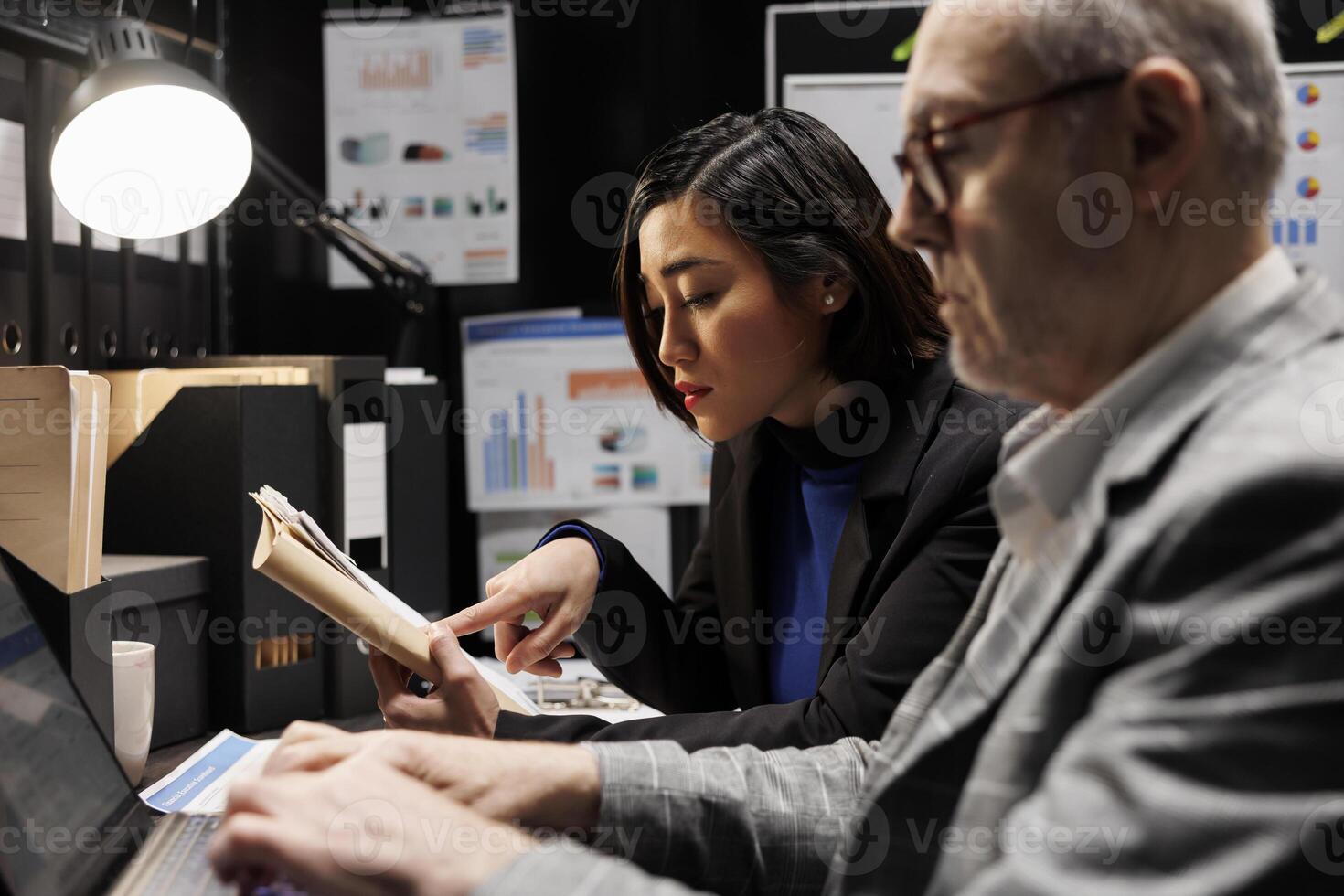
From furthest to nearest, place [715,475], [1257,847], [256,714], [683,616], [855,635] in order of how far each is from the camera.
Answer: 1. [715,475]
2. [683,616]
3. [256,714]
4. [855,635]
5. [1257,847]

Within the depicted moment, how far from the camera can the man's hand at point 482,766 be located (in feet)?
2.17

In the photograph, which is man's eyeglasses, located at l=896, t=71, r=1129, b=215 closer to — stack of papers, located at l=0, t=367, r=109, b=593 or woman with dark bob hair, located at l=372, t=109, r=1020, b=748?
woman with dark bob hair, located at l=372, t=109, r=1020, b=748

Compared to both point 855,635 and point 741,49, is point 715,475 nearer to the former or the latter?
point 855,635

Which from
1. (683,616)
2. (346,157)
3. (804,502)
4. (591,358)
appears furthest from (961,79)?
(346,157)

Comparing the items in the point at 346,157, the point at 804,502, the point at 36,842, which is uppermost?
the point at 346,157

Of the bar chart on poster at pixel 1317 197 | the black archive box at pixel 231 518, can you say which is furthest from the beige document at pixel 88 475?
the bar chart on poster at pixel 1317 197

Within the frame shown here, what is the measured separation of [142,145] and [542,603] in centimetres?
71

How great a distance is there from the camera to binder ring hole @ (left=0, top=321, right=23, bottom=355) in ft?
4.55

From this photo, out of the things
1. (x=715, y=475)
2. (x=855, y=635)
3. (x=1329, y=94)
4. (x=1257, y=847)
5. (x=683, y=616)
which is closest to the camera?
(x=1257, y=847)

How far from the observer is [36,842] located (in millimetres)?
693

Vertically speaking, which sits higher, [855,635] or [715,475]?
[715,475]

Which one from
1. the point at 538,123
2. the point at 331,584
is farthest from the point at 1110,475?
the point at 538,123

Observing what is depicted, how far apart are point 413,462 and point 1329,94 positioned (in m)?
1.74

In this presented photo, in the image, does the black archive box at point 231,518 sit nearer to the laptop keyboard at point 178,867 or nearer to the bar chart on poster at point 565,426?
the laptop keyboard at point 178,867
